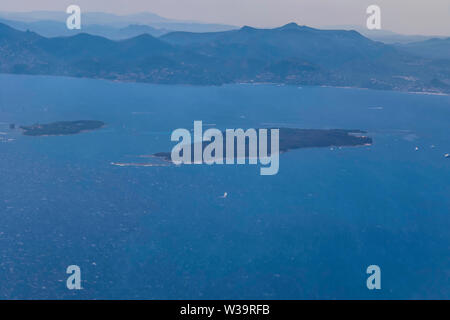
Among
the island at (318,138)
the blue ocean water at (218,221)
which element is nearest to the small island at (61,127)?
the blue ocean water at (218,221)

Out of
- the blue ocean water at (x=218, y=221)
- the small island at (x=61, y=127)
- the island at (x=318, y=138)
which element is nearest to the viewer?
the blue ocean water at (x=218, y=221)

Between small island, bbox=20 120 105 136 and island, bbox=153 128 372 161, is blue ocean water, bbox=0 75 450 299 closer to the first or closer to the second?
island, bbox=153 128 372 161

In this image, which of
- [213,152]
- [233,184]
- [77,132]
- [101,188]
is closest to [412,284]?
[233,184]

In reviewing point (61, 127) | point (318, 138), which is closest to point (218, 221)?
point (318, 138)

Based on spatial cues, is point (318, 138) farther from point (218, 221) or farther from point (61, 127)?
point (61, 127)

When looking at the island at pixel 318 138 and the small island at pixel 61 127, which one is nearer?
the island at pixel 318 138

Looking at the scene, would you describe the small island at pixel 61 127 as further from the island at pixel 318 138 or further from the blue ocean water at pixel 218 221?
the island at pixel 318 138

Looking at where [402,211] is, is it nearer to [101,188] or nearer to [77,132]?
[101,188]
